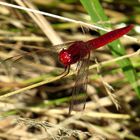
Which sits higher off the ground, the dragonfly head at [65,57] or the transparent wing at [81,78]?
the dragonfly head at [65,57]

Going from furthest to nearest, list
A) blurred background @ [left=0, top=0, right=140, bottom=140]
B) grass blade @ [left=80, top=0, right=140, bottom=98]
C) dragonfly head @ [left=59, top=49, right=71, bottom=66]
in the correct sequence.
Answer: blurred background @ [left=0, top=0, right=140, bottom=140]
grass blade @ [left=80, top=0, right=140, bottom=98]
dragonfly head @ [left=59, top=49, right=71, bottom=66]

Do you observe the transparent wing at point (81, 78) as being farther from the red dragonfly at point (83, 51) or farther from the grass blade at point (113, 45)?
the grass blade at point (113, 45)

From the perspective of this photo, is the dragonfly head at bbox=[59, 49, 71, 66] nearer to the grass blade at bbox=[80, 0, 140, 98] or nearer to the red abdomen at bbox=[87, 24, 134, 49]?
the red abdomen at bbox=[87, 24, 134, 49]

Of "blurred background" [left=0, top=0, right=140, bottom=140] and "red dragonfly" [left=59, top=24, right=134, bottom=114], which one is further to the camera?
"blurred background" [left=0, top=0, right=140, bottom=140]

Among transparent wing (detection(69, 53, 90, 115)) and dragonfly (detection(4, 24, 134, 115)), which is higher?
dragonfly (detection(4, 24, 134, 115))

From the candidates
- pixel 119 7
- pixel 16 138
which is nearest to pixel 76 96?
pixel 16 138

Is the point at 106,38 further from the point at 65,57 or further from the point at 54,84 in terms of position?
the point at 54,84

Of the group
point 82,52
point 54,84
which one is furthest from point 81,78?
point 54,84

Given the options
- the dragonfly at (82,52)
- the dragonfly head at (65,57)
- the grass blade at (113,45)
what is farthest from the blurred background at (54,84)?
the dragonfly head at (65,57)

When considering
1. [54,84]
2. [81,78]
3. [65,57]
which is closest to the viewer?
[65,57]

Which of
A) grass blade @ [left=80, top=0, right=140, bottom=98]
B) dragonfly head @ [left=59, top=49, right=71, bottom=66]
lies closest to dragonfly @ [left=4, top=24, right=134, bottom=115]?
dragonfly head @ [left=59, top=49, right=71, bottom=66]

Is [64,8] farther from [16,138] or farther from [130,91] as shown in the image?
[16,138]
